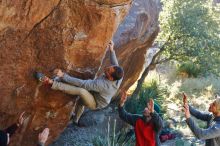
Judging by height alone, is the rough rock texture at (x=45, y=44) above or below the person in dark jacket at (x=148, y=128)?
above

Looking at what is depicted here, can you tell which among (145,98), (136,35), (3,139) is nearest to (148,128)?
(3,139)

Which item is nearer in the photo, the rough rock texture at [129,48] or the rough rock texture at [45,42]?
the rough rock texture at [45,42]

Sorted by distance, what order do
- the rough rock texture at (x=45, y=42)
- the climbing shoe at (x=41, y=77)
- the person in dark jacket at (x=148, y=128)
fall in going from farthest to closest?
the climbing shoe at (x=41, y=77) < the rough rock texture at (x=45, y=42) < the person in dark jacket at (x=148, y=128)

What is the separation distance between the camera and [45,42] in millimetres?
7574

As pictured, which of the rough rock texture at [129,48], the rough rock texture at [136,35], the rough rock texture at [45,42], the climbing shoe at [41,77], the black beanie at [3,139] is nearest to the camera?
the black beanie at [3,139]

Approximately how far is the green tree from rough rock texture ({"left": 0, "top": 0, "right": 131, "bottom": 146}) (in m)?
7.76

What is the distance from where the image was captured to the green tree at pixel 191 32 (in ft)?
49.6

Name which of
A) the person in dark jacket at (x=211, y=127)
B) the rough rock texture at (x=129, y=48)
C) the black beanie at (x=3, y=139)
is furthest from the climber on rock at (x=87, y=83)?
the rough rock texture at (x=129, y=48)

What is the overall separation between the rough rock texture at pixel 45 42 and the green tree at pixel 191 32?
7.76 m

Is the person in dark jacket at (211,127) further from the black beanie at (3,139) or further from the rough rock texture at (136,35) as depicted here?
the rough rock texture at (136,35)

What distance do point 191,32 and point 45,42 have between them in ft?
28.1

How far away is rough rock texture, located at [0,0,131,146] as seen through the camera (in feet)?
23.9

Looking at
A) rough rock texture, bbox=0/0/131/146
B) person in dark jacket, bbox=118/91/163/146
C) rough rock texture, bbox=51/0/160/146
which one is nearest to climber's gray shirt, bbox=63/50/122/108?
rough rock texture, bbox=0/0/131/146

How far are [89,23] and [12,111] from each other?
2.10m
